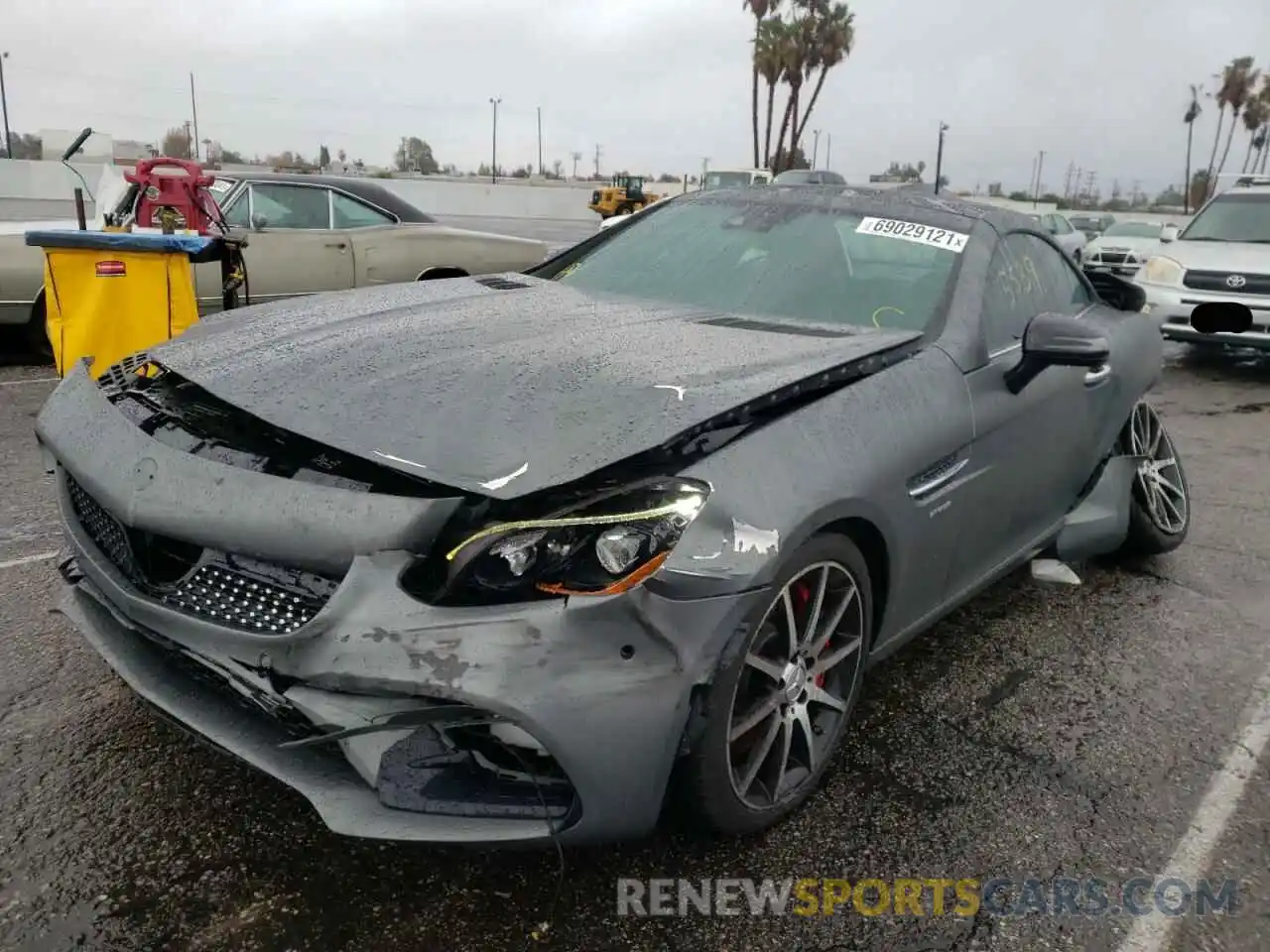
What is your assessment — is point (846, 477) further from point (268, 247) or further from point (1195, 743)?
point (268, 247)

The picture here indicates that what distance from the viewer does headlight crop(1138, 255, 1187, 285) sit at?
912 cm

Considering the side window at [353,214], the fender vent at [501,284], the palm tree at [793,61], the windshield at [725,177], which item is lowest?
the fender vent at [501,284]

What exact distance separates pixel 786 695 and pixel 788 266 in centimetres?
159

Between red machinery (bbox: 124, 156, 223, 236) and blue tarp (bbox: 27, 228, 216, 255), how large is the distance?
0.63m

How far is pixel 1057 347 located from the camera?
9.35 ft

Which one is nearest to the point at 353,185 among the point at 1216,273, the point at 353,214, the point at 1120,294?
the point at 353,214

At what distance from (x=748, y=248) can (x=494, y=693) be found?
6.97 ft

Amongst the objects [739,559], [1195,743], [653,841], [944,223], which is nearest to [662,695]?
[739,559]

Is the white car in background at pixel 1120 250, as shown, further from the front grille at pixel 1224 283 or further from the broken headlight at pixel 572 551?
the broken headlight at pixel 572 551

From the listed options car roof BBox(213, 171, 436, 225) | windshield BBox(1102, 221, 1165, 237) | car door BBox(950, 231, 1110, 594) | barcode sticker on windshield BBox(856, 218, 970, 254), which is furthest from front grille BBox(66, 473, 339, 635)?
windshield BBox(1102, 221, 1165, 237)

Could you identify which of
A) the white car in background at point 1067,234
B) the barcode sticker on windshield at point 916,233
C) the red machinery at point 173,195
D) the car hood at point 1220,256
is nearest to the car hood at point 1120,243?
the white car in background at point 1067,234

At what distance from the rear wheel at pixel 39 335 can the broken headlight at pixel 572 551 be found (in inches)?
262

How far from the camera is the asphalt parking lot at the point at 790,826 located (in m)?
1.98

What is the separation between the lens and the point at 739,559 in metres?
1.91
